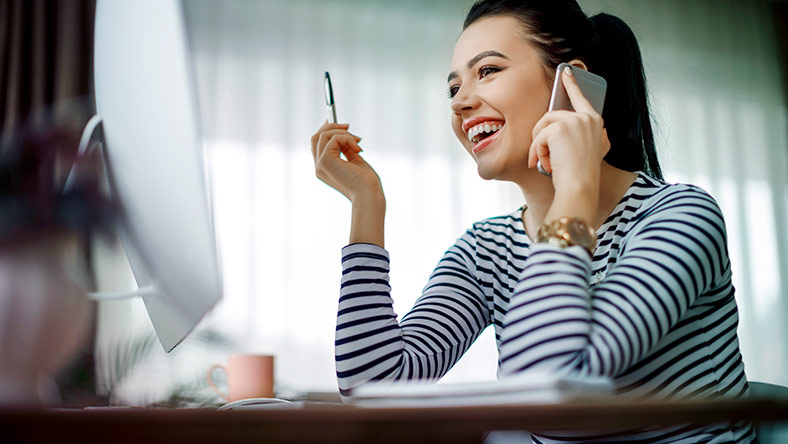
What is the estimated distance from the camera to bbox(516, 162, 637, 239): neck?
3.32 ft

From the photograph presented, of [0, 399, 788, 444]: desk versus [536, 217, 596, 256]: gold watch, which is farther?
[536, 217, 596, 256]: gold watch

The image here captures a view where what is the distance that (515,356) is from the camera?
680mm

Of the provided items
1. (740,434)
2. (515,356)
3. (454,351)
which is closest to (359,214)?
(454,351)

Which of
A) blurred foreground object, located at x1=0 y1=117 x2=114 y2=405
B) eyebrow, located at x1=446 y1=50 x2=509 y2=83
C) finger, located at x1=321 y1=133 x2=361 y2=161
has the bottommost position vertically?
blurred foreground object, located at x1=0 y1=117 x2=114 y2=405

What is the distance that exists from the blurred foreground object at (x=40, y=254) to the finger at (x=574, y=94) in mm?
650

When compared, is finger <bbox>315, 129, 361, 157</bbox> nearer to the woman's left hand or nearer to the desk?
the woman's left hand

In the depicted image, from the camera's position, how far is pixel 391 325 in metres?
0.96

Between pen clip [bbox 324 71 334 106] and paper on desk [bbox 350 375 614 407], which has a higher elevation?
pen clip [bbox 324 71 334 106]

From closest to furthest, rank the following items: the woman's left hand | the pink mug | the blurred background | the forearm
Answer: the woman's left hand
the forearm
the pink mug
the blurred background

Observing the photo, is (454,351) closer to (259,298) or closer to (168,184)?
(168,184)

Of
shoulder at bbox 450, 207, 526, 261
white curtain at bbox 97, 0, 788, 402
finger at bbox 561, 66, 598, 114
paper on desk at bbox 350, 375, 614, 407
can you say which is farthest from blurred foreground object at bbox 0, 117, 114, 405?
white curtain at bbox 97, 0, 788, 402

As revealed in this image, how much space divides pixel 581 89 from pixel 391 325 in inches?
18.4

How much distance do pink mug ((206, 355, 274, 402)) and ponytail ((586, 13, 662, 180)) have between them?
→ 0.79m

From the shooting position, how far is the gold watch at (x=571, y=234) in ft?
2.36
